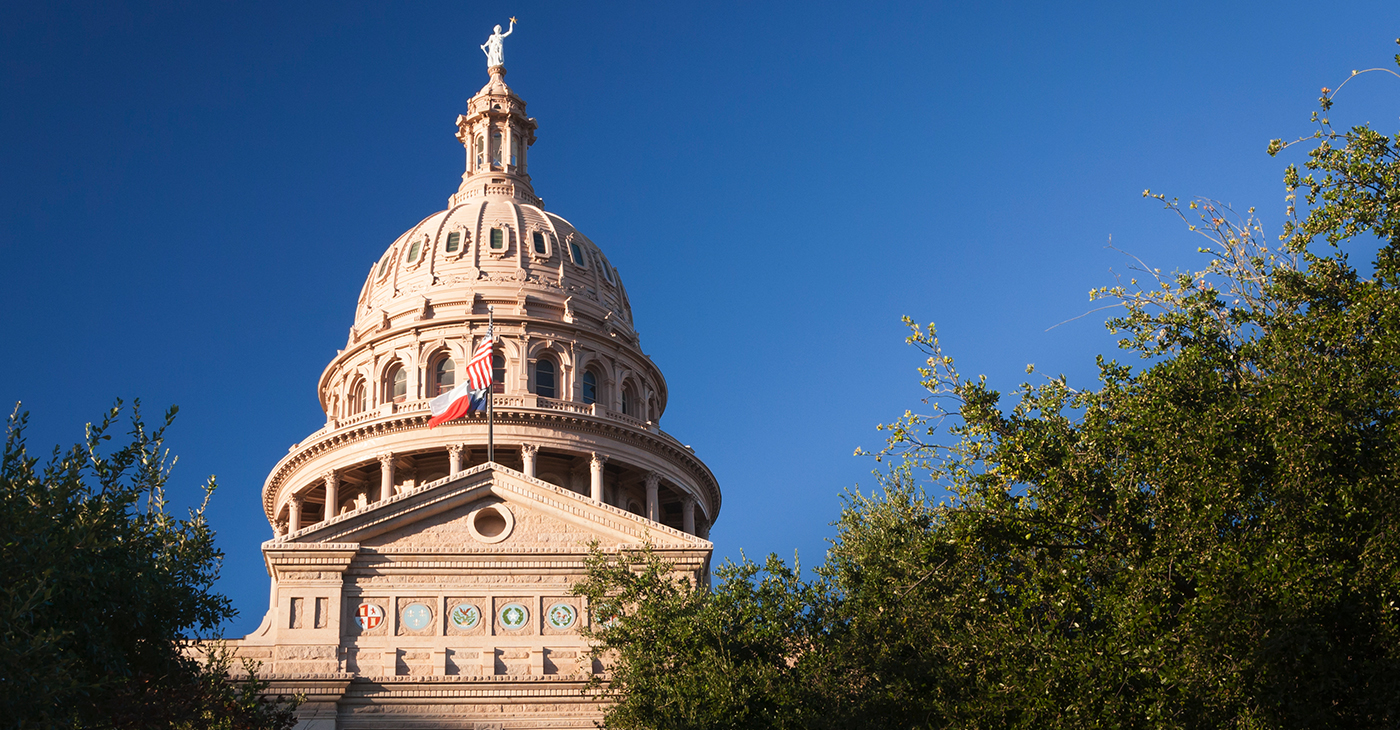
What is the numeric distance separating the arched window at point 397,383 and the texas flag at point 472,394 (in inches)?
418

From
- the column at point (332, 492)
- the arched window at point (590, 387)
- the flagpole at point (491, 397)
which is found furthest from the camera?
the arched window at point (590, 387)

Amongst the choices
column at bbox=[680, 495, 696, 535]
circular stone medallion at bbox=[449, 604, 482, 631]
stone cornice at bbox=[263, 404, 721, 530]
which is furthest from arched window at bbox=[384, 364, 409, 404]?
circular stone medallion at bbox=[449, 604, 482, 631]

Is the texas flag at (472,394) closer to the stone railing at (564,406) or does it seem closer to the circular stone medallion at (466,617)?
the stone railing at (564,406)

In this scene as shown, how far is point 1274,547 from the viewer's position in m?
21.8

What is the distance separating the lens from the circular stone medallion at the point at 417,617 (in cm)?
3869

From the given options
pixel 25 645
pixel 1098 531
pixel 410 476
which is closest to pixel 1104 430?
pixel 1098 531

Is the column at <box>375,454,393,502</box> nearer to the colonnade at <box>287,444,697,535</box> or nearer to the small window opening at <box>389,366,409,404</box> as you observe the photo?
the colonnade at <box>287,444,697,535</box>

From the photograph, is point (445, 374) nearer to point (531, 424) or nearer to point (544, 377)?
point (544, 377)

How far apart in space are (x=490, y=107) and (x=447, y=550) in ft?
151

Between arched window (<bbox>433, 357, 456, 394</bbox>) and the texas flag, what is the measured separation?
9.80m

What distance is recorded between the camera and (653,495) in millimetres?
64125

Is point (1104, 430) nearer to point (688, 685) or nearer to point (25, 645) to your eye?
point (688, 685)

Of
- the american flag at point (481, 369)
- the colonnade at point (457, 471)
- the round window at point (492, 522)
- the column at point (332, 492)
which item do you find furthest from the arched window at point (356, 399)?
the round window at point (492, 522)

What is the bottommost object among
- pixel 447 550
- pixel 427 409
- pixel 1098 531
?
pixel 1098 531
